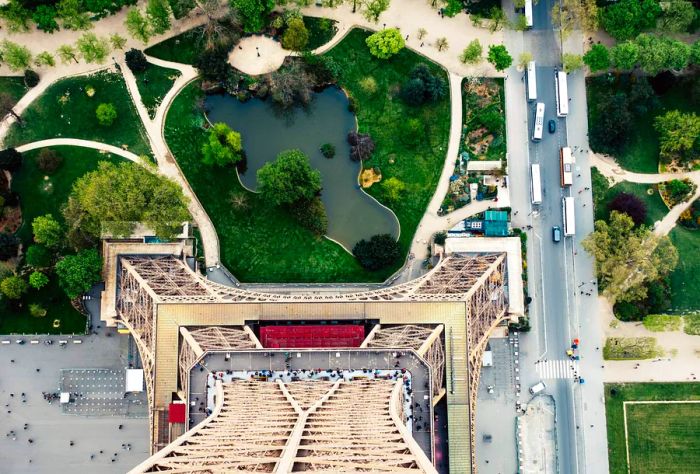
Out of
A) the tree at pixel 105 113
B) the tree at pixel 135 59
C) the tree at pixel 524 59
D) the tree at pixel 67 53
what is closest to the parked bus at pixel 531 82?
the tree at pixel 524 59

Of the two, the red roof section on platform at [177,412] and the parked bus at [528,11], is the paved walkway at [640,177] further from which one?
the red roof section on platform at [177,412]

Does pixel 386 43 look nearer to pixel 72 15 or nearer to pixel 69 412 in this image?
pixel 72 15

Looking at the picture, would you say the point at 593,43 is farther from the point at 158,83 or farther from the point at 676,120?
the point at 158,83

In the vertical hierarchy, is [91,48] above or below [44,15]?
below

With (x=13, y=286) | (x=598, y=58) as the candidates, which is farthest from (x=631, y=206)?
(x=13, y=286)

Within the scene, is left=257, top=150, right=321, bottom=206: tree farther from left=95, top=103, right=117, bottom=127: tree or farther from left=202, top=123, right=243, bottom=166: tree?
left=95, top=103, right=117, bottom=127: tree

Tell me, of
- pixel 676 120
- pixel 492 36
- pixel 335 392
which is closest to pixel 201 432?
pixel 335 392

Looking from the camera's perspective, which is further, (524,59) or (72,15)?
(524,59)
